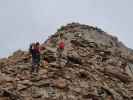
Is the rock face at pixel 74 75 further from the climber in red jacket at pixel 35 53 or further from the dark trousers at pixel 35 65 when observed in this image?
the climber in red jacket at pixel 35 53

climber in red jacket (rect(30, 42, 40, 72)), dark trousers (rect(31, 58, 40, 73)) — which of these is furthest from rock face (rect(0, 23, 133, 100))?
climber in red jacket (rect(30, 42, 40, 72))

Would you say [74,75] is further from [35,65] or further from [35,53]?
[35,53]

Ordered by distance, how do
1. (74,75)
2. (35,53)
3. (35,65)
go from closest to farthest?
1. (35,53)
2. (35,65)
3. (74,75)

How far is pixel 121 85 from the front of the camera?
46031mm

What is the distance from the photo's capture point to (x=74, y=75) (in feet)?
147

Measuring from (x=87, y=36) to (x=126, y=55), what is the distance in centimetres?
748

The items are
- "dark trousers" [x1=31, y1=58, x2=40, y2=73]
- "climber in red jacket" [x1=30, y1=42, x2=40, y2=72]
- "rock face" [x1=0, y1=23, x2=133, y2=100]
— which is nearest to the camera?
"rock face" [x1=0, y1=23, x2=133, y2=100]

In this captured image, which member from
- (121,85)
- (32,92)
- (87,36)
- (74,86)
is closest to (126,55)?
(87,36)

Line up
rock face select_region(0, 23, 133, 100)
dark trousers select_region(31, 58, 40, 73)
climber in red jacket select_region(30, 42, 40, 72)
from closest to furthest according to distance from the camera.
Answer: rock face select_region(0, 23, 133, 100) < climber in red jacket select_region(30, 42, 40, 72) < dark trousers select_region(31, 58, 40, 73)

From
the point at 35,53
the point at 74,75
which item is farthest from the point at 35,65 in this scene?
the point at 74,75

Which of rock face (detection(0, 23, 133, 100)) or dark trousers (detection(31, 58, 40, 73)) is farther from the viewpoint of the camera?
dark trousers (detection(31, 58, 40, 73))

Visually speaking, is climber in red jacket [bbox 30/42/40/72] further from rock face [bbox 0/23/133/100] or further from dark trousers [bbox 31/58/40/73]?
rock face [bbox 0/23/133/100]

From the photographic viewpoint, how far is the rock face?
1605 inches

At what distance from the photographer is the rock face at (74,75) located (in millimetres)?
40759
